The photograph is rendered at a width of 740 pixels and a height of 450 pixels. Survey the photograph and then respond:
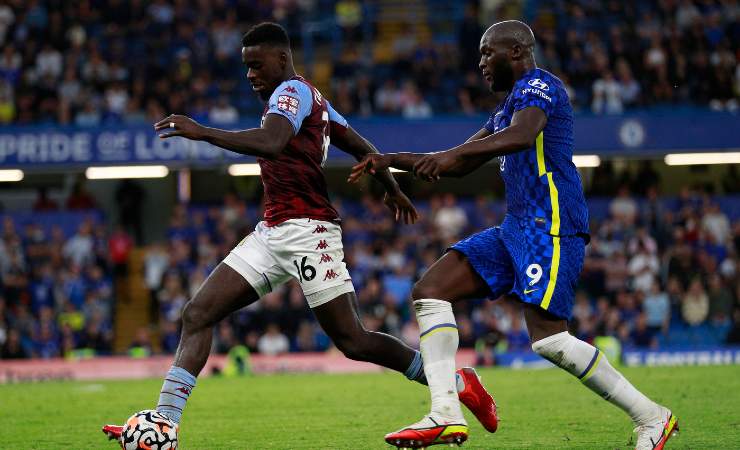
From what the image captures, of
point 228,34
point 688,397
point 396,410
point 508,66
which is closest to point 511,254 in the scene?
point 508,66

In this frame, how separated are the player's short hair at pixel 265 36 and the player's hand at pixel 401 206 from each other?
132 centimetres

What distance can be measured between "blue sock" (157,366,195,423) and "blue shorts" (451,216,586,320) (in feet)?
6.02

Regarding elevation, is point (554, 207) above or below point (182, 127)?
below

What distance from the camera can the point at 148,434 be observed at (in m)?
6.45

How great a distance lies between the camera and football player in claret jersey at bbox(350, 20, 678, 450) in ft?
20.5

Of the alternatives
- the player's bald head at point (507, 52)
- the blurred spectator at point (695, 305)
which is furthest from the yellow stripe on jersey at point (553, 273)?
the blurred spectator at point (695, 305)

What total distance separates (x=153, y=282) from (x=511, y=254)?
51.0 feet

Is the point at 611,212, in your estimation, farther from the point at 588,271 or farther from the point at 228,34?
the point at 228,34

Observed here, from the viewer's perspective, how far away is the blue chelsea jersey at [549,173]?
654 centimetres

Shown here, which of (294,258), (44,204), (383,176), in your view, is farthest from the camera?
(44,204)

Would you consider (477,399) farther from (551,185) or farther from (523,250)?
(551,185)

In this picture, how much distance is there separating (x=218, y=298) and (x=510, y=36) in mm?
2420

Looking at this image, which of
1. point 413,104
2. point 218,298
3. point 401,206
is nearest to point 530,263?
point 401,206

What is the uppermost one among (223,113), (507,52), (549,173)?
(223,113)
